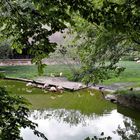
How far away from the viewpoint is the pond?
42.3ft

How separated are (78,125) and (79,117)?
1.48m

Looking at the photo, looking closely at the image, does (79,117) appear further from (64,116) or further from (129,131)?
(129,131)

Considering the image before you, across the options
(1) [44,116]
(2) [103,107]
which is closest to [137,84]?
(2) [103,107]

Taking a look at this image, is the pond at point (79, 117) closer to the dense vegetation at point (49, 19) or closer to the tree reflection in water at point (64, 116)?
the tree reflection in water at point (64, 116)

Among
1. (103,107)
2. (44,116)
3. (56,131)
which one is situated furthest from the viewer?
(103,107)

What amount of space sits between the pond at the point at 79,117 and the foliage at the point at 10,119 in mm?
8417

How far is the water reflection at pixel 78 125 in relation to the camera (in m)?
12.7

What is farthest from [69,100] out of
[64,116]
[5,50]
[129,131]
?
[5,50]

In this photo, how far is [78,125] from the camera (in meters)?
14.3

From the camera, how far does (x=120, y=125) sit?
14.1 metres

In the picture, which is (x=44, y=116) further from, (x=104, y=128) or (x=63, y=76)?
(x=63, y=76)

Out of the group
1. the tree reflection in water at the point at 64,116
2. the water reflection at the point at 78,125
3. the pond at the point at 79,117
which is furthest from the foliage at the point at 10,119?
the tree reflection in water at the point at 64,116

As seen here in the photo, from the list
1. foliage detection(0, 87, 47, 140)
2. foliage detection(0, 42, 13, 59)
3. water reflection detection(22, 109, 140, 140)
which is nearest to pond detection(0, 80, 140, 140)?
water reflection detection(22, 109, 140, 140)

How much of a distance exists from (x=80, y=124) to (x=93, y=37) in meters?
3.50
